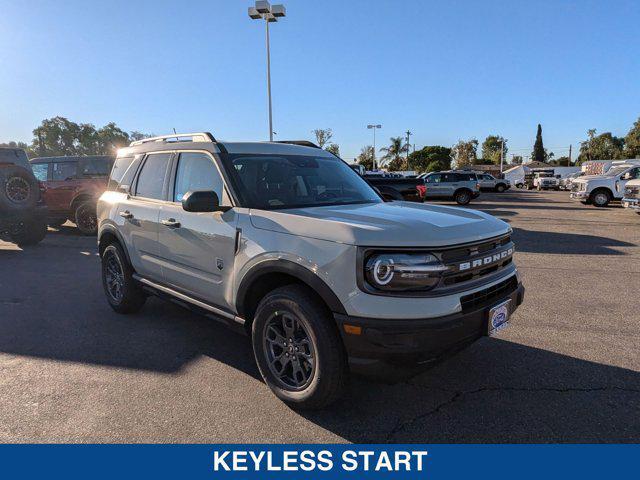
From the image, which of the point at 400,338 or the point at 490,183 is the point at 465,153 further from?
the point at 400,338

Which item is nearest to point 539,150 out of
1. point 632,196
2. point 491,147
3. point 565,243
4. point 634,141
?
Result: point 491,147

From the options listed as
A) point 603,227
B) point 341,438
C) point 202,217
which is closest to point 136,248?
point 202,217

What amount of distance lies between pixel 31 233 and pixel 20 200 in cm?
108

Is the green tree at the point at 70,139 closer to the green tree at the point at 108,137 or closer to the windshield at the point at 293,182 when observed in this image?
the green tree at the point at 108,137

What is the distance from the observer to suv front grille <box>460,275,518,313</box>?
8.81ft

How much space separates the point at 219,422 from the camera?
288cm

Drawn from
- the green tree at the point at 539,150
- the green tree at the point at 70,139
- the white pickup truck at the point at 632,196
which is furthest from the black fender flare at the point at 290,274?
the green tree at the point at 539,150

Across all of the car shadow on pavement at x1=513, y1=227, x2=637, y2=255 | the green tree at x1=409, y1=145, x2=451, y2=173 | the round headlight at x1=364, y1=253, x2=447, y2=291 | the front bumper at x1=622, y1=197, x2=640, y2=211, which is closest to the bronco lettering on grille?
the round headlight at x1=364, y1=253, x2=447, y2=291

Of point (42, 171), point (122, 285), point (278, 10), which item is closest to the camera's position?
point (122, 285)

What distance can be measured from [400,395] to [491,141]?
11990cm

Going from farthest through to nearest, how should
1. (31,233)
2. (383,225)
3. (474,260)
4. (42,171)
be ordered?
(42,171)
(31,233)
(474,260)
(383,225)

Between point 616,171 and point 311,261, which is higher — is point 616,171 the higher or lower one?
the higher one

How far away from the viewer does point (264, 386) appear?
336 centimetres

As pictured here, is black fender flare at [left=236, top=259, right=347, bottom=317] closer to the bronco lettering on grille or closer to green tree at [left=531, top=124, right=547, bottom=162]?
the bronco lettering on grille
